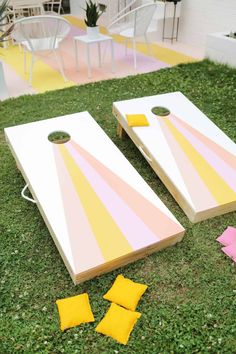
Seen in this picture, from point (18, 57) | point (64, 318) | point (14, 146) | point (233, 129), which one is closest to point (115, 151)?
point (14, 146)

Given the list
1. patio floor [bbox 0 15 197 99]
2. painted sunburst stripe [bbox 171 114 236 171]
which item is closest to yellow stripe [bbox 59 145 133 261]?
painted sunburst stripe [bbox 171 114 236 171]

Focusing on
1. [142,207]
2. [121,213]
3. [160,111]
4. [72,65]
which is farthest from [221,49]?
[121,213]

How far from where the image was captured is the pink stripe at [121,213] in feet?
6.31

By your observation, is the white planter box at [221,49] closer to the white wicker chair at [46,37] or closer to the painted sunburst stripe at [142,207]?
the white wicker chair at [46,37]

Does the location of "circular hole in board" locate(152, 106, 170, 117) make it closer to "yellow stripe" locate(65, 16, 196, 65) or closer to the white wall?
"yellow stripe" locate(65, 16, 196, 65)

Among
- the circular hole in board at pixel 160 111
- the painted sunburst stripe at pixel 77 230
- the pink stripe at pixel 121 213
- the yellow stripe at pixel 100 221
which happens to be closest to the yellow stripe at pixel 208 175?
the circular hole in board at pixel 160 111

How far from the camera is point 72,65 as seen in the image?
491 cm

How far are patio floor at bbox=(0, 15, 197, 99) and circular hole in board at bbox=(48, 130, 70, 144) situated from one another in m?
1.67

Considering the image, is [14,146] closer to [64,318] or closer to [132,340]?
[64,318]

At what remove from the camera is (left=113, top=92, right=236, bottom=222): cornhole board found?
2.25 metres

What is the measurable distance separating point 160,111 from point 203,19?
3400 mm

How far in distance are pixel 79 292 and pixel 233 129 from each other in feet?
7.36

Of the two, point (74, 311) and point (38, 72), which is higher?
point (38, 72)

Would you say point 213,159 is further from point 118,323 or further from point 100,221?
point 118,323
